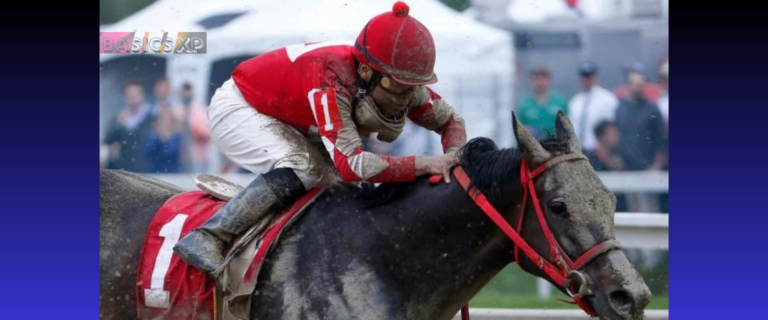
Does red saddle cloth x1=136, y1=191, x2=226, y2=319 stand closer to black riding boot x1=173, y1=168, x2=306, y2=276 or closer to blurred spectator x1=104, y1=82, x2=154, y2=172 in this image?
black riding boot x1=173, y1=168, x2=306, y2=276

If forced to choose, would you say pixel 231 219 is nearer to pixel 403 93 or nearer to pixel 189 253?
pixel 189 253

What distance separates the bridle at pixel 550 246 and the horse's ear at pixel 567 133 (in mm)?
46

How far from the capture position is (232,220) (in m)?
3.64

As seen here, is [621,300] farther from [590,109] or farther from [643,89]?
[643,89]

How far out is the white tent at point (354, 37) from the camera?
663 centimetres

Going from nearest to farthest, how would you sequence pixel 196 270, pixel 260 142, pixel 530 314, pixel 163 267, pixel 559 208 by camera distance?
pixel 559 208 → pixel 196 270 → pixel 163 267 → pixel 260 142 → pixel 530 314

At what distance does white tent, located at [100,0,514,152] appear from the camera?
663cm

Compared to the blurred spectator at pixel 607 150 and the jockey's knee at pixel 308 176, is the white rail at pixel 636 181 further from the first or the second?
the jockey's knee at pixel 308 176

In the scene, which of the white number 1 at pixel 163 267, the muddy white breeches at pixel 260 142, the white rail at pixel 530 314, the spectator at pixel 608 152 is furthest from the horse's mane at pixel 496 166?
the spectator at pixel 608 152

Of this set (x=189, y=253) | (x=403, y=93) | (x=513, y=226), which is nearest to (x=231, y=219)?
(x=189, y=253)

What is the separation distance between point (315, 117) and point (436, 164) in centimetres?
49

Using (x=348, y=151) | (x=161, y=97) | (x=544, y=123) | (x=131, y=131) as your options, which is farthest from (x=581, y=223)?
(x=131, y=131)

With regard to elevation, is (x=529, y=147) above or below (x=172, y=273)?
above

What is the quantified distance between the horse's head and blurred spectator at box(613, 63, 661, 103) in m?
3.28
